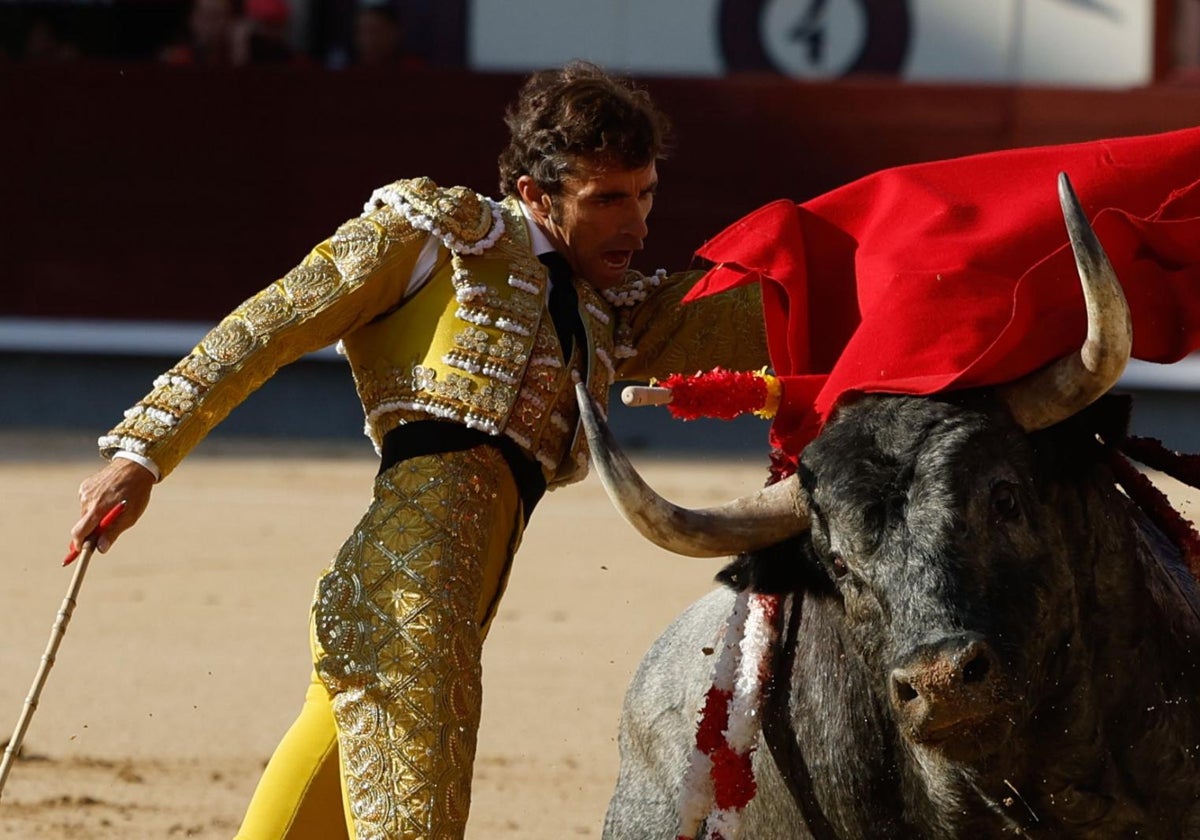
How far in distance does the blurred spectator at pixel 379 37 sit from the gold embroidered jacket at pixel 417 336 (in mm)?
5932

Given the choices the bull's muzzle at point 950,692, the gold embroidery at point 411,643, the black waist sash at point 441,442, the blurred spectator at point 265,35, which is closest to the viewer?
the bull's muzzle at point 950,692

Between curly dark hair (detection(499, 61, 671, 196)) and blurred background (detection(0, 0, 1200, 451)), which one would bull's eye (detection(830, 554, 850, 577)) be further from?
blurred background (detection(0, 0, 1200, 451))

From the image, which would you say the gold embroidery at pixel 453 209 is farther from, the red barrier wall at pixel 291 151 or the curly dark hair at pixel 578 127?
the red barrier wall at pixel 291 151

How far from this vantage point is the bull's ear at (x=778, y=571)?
2379 mm

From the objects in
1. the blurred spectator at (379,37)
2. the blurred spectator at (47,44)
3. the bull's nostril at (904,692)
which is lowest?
the blurred spectator at (47,44)

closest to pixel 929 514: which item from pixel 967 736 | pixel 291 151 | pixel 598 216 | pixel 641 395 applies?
pixel 967 736

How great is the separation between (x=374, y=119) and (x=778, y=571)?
6.32m

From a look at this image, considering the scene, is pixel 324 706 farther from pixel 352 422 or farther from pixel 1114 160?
pixel 352 422

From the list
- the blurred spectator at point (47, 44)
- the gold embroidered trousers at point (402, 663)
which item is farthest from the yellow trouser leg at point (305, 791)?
the blurred spectator at point (47, 44)

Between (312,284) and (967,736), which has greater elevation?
(312,284)

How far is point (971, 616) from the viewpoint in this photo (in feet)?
6.77

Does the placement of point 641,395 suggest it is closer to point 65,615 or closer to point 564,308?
point 564,308

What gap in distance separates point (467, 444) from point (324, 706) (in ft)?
1.15

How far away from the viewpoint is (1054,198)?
247cm
